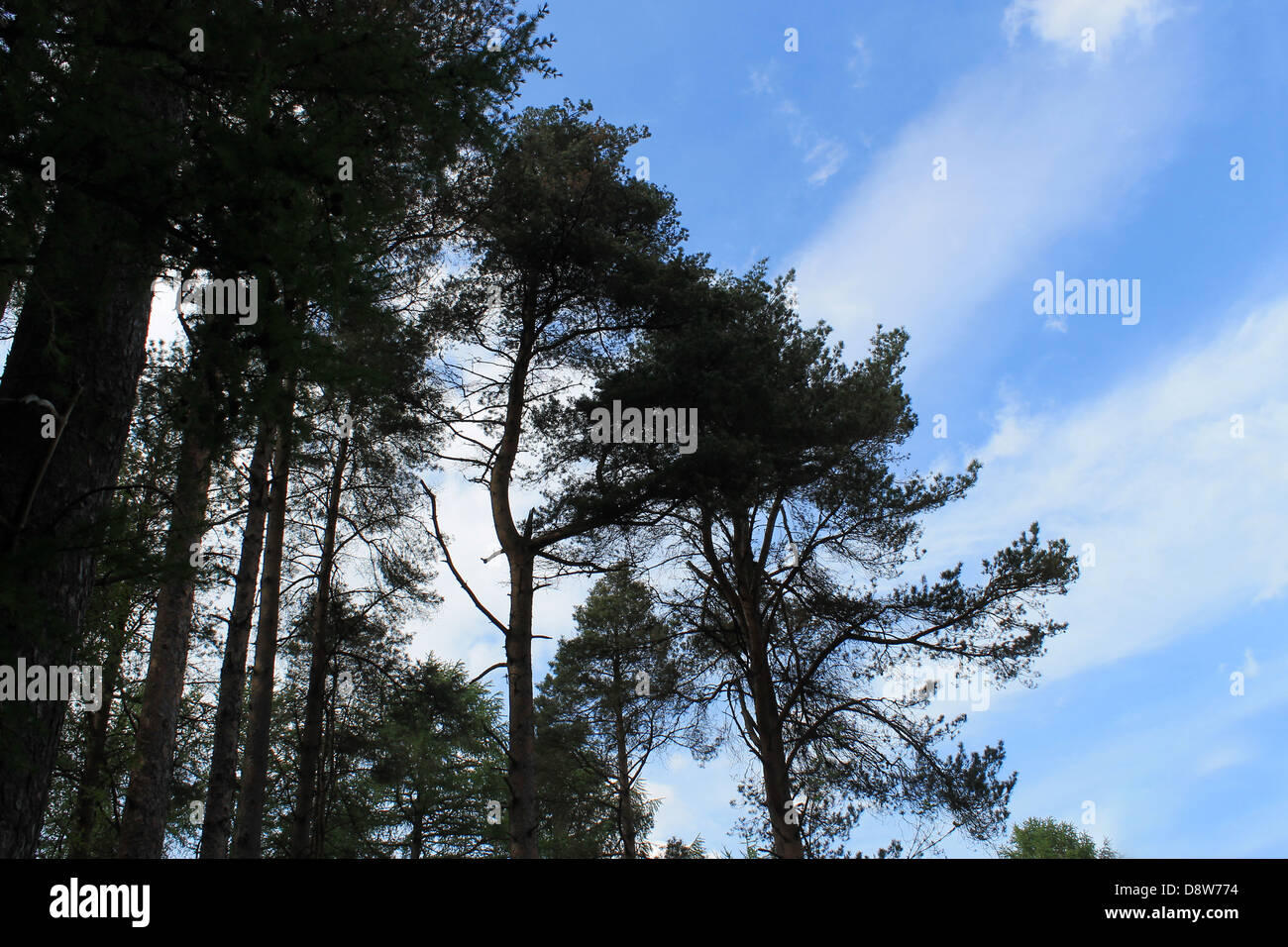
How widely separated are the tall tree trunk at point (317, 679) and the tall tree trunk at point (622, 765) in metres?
5.00

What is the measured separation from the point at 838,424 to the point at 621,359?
129 inches

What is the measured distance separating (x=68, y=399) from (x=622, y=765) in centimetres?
1769

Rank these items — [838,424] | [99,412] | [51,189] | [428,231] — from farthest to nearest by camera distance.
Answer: [838,424], [428,231], [99,412], [51,189]

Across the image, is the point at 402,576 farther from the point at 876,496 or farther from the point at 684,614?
the point at 876,496

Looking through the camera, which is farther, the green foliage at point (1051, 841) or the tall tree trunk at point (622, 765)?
the green foliage at point (1051, 841)

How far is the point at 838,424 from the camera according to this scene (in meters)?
12.2

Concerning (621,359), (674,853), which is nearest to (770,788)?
(621,359)

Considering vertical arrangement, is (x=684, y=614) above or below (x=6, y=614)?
above

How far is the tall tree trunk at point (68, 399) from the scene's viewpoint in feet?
12.5

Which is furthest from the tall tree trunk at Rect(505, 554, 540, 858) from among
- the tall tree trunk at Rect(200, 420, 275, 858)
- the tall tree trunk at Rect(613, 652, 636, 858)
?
the tall tree trunk at Rect(613, 652, 636, 858)
